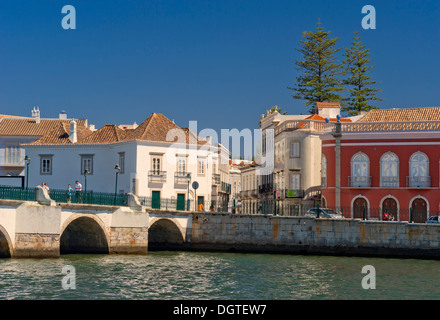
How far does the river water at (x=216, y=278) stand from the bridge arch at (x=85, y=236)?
155cm

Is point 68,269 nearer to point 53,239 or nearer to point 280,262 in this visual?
point 53,239

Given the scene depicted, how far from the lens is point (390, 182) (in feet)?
158

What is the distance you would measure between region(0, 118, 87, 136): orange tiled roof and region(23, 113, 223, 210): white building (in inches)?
311

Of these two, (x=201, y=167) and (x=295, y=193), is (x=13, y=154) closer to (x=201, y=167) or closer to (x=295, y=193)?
(x=201, y=167)

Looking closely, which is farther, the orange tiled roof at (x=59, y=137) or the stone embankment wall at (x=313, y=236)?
the orange tiled roof at (x=59, y=137)

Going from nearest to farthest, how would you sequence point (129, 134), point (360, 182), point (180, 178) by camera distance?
point (360, 182) < point (180, 178) < point (129, 134)

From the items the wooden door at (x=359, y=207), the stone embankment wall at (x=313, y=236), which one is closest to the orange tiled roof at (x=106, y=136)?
the stone embankment wall at (x=313, y=236)

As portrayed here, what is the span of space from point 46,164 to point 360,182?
2461 cm

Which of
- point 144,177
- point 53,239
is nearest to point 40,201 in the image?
point 53,239

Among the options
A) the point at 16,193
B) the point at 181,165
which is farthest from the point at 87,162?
the point at 16,193

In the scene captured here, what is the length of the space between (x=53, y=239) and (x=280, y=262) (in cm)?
1220

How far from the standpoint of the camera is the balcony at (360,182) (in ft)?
159

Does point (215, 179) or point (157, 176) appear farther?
point (215, 179)

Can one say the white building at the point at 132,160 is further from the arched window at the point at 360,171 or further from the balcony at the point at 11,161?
the arched window at the point at 360,171
